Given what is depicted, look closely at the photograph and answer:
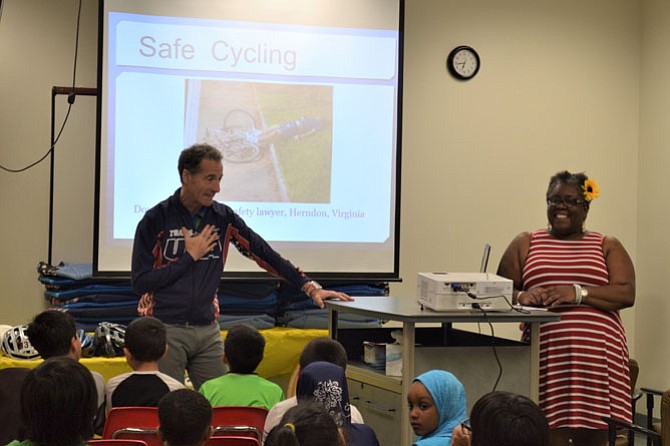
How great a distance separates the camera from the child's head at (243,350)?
3.46 metres

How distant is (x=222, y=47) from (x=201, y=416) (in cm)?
366

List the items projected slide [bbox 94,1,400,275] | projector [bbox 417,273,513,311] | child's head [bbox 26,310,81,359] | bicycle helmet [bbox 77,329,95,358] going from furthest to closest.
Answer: projected slide [bbox 94,1,400,275], bicycle helmet [bbox 77,329,95,358], projector [bbox 417,273,513,311], child's head [bbox 26,310,81,359]

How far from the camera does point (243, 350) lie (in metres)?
3.45

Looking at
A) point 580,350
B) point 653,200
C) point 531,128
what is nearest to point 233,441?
point 580,350

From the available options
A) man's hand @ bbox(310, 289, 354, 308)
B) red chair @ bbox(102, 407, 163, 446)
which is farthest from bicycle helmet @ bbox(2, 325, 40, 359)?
red chair @ bbox(102, 407, 163, 446)

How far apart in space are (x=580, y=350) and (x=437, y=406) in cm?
127

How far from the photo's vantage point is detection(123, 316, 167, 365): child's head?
3.47m

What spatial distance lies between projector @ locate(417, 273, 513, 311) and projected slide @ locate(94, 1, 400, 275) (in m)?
2.35

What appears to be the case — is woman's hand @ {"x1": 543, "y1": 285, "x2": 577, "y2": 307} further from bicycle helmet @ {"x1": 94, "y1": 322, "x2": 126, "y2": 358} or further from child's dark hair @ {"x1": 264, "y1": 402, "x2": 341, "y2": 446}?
bicycle helmet @ {"x1": 94, "y1": 322, "x2": 126, "y2": 358}

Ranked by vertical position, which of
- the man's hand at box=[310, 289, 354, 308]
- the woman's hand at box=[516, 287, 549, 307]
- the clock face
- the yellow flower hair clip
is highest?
the clock face

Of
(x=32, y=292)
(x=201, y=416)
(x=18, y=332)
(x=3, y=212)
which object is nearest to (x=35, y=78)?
(x=3, y=212)

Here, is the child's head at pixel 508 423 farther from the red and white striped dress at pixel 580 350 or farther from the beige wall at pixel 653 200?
the beige wall at pixel 653 200

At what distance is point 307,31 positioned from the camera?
5934 millimetres

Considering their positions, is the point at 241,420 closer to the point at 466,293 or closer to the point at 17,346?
the point at 466,293
